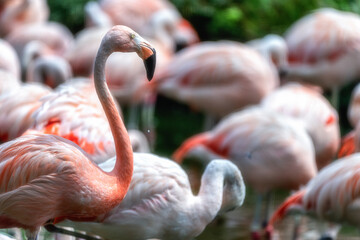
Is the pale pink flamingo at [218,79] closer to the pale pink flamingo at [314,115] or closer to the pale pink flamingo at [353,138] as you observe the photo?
the pale pink flamingo at [314,115]

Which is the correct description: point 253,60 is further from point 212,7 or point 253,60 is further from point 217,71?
point 212,7

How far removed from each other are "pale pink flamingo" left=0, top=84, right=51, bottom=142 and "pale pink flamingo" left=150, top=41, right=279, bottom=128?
2442 millimetres

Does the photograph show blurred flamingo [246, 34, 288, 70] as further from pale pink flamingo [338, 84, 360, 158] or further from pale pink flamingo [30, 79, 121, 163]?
pale pink flamingo [30, 79, 121, 163]

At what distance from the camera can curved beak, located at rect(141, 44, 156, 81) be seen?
3520mm

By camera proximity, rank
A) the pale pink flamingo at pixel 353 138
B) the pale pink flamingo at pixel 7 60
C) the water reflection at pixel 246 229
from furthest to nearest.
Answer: the pale pink flamingo at pixel 7 60
the water reflection at pixel 246 229
the pale pink flamingo at pixel 353 138

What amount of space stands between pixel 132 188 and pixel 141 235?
0.77 ft

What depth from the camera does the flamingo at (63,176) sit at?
3469 mm

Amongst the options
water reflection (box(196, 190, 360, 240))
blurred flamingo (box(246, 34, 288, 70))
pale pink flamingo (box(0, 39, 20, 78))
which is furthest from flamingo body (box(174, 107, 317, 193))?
blurred flamingo (box(246, 34, 288, 70))

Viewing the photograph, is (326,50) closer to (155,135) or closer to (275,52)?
(275,52)

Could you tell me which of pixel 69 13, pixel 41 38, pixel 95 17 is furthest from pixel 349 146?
pixel 69 13

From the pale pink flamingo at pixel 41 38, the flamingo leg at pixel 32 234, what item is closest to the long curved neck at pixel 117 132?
the flamingo leg at pixel 32 234

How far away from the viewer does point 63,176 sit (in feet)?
11.4

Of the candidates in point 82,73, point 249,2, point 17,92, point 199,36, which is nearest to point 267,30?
point 249,2

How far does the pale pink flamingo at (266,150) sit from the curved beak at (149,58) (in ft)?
7.16
